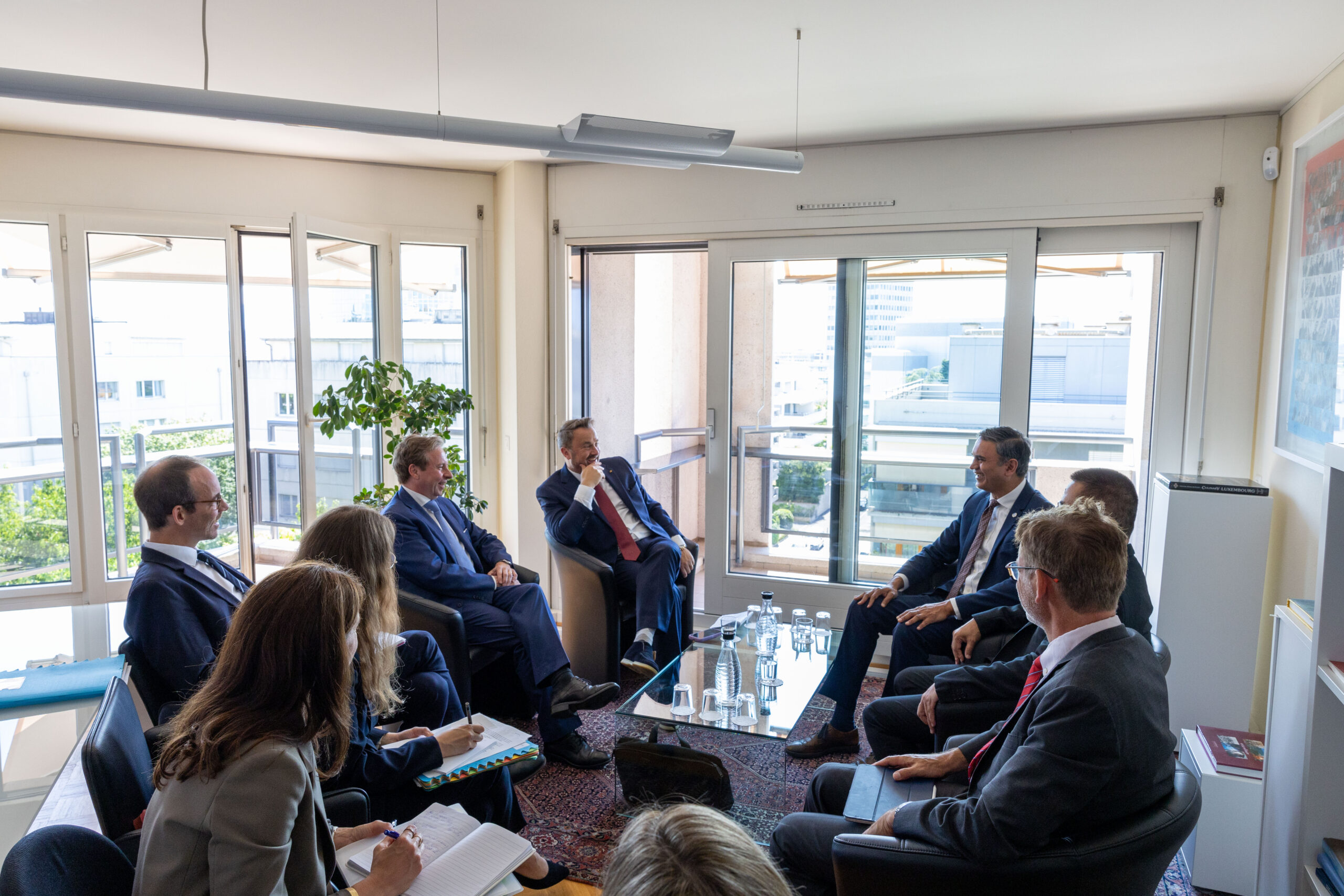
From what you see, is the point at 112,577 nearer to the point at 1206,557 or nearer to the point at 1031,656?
the point at 1031,656

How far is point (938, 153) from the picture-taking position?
4.25 meters

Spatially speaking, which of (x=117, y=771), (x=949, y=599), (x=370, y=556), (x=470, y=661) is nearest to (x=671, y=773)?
(x=470, y=661)

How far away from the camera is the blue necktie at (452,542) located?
3.72 m

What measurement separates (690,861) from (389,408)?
4.05 m

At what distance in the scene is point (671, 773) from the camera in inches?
109

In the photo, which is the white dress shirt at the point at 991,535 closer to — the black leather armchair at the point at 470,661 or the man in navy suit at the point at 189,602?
the black leather armchair at the point at 470,661

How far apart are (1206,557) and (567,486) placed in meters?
2.86

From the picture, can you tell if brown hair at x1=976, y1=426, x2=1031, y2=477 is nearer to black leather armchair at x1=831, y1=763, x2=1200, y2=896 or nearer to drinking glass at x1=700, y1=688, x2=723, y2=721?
drinking glass at x1=700, y1=688, x2=723, y2=721

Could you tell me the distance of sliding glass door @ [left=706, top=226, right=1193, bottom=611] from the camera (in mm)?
4246

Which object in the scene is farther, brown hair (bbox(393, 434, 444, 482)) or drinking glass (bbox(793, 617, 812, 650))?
brown hair (bbox(393, 434, 444, 482))

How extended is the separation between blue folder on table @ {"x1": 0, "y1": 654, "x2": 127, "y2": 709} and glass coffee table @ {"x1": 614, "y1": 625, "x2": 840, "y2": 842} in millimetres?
1614

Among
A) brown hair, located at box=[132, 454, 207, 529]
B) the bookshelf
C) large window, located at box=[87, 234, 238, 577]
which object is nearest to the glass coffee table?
the bookshelf

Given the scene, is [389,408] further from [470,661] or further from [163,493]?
[163,493]

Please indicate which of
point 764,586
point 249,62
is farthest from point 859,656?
point 249,62
